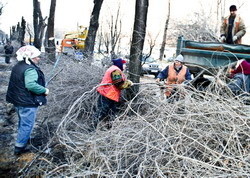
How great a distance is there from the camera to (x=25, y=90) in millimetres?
3461

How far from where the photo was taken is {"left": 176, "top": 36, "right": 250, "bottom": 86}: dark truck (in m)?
4.65

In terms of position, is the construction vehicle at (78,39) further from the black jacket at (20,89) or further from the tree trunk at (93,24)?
the black jacket at (20,89)

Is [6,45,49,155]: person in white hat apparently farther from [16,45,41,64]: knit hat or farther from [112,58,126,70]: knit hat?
[112,58,126,70]: knit hat

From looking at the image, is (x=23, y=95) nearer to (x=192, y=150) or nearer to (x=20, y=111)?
(x=20, y=111)

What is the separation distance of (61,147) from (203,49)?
3698 millimetres

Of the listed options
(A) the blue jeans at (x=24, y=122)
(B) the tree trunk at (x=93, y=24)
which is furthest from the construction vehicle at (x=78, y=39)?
(A) the blue jeans at (x=24, y=122)

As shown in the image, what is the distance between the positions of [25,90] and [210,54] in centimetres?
380

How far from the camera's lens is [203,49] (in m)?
5.34

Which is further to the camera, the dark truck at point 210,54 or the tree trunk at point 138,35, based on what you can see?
the tree trunk at point 138,35

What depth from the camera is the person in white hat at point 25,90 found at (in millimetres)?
3424

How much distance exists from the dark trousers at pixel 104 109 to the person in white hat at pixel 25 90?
3.70 feet

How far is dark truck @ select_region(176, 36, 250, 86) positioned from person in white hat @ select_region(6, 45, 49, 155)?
2.89 meters

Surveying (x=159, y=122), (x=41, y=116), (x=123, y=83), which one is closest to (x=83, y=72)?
(x=41, y=116)

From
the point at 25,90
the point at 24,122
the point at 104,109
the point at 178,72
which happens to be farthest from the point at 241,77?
the point at 24,122
